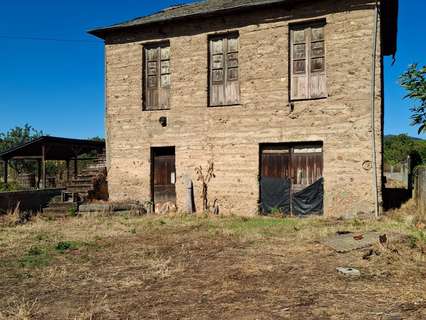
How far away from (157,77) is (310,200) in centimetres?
756

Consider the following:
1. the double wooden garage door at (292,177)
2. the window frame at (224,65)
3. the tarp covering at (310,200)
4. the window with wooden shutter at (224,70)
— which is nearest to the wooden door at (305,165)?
the double wooden garage door at (292,177)

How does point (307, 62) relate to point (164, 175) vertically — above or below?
above

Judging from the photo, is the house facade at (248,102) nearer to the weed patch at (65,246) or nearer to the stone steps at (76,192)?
the stone steps at (76,192)

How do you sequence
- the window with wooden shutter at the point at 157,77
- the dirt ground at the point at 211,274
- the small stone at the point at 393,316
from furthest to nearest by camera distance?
the window with wooden shutter at the point at 157,77 → the dirt ground at the point at 211,274 → the small stone at the point at 393,316

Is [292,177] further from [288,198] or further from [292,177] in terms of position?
[288,198]

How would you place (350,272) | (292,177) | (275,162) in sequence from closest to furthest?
(350,272) → (292,177) → (275,162)

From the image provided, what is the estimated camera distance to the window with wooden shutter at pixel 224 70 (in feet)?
48.8

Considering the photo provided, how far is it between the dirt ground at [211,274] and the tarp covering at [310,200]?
1.79m

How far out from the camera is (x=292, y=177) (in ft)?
46.1

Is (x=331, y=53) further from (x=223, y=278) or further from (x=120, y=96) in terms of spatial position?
(x=223, y=278)

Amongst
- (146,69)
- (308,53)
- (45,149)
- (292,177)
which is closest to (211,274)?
(292,177)

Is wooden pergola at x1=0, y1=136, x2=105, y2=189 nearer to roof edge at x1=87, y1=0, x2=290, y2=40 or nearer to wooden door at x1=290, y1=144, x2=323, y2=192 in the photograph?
roof edge at x1=87, y1=0, x2=290, y2=40

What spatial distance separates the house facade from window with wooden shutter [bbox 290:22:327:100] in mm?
34

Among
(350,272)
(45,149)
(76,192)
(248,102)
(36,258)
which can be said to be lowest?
(36,258)
